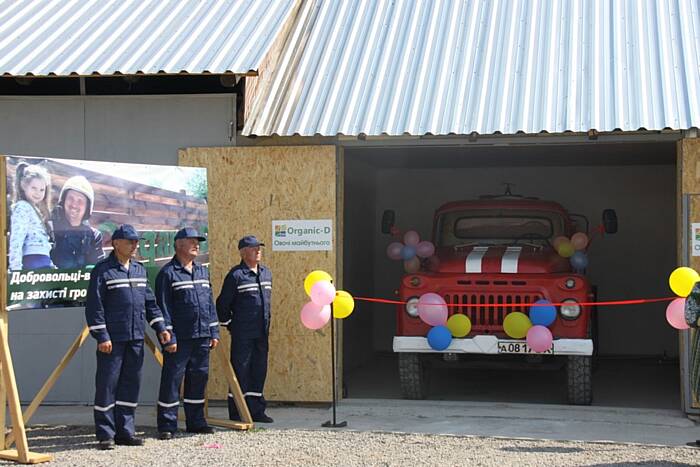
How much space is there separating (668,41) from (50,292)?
720 cm

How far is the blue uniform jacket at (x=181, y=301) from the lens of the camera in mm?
8680

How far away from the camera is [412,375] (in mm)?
10578

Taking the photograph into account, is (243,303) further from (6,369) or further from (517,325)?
(517,325)

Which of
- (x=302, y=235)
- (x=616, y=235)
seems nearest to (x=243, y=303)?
(x=302, y=235)

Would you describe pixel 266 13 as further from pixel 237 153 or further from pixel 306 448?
pixel 306 448

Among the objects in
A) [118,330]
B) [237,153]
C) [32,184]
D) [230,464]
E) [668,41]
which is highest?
[668,41]

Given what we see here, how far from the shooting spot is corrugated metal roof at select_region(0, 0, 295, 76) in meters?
10.6

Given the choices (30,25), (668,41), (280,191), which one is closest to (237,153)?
(280,191)

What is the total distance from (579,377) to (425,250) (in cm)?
230

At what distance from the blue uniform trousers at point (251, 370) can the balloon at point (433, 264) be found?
91.6 inches

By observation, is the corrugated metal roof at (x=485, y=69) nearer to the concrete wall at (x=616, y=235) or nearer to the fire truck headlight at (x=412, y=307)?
the fire truck headlight at (x=412, y=307)

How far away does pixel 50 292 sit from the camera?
808cm

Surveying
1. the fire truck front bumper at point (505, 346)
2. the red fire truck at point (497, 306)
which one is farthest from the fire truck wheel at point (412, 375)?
the fire truck front bumper at point (505, 346)

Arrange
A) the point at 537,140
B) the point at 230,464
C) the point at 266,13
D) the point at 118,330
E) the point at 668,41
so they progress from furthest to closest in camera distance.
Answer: the point at 266,13
the point at 668,41
the point at 537,140
the point at 118,330
the point at 230,464
